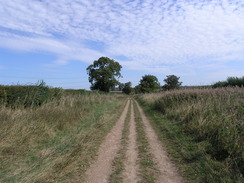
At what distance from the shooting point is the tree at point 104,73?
177 ft

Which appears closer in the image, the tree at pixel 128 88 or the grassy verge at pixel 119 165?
the grassy verge at pixel 119 165

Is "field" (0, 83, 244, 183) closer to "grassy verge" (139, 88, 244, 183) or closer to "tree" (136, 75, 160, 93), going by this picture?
"grassy verge" (139, 88, 244, 183)

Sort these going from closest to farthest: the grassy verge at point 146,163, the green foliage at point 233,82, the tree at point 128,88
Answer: the grassy verge at point 146,163 → the green foliage at point 233,82 → the tree at point 128,88

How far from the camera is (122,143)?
6469 mm

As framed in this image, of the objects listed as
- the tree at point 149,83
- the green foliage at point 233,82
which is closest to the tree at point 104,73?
the tree at point 149,83

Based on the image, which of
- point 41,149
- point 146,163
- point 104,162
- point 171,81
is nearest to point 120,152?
point 104,162

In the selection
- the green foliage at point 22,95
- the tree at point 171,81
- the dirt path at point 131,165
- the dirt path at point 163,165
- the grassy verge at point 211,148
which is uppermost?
the tree at point 171,81

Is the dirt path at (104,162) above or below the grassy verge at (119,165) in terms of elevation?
above

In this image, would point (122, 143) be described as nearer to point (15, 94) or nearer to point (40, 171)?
point (40, 171)

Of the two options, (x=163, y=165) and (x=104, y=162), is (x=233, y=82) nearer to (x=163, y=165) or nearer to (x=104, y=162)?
(x=163, y=165)

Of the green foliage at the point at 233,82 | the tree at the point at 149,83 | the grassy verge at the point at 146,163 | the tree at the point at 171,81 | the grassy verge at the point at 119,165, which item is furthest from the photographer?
the tree at the point at 149,83

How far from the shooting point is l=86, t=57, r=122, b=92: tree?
177 feet

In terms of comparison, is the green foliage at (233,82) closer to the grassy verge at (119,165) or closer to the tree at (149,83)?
the grassy verge at (119,165)

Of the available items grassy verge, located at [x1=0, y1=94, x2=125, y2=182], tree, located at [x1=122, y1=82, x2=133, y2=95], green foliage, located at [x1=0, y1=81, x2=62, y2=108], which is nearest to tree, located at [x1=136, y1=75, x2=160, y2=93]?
tree, located at [x1=122, y1=82, x2=133, y2=95]
